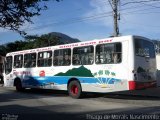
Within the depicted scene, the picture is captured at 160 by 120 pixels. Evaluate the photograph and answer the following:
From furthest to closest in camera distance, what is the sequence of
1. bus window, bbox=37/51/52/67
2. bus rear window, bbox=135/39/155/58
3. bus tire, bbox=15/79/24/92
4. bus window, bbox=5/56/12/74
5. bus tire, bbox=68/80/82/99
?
bus window, bbox=5/56/12/74 < bus tire, bbox=15/79/24/92 < bus window, bbox=37/51/52/67 < bus tire, bbox=68/80/82/99 < bus rear window, bbox=135/39/155/58

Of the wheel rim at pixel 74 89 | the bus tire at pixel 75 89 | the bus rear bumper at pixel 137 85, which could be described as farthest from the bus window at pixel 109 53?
the wheel rim at pixel 74 89

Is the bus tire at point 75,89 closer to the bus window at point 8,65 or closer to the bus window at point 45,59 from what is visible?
the bus window at point 45,59

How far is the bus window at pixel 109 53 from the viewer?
17.2 meters

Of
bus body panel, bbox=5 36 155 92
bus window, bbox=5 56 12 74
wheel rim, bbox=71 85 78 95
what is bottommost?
wheel rim, bbox=71 85 78 95

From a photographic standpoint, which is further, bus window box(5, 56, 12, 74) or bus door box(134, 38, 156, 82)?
bus window box(5, 56, 12, 74)

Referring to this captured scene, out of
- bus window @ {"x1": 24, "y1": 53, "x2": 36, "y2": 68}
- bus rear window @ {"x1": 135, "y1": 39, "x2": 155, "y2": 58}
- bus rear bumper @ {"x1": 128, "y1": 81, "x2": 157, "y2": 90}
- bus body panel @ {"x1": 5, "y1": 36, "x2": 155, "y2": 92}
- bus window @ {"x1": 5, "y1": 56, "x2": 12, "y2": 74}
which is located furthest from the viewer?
bus window @ {"x1": 5, "y1": 56, "x2": 12, "y2": 74}

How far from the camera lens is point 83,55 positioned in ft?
63.2

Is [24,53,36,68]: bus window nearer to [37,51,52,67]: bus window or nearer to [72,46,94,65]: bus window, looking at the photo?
[37,51,52,67]: bus window

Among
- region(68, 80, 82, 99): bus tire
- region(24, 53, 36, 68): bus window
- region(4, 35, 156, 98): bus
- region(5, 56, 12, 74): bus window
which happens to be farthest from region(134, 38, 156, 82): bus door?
region(5, 56, 12, 74): bus window

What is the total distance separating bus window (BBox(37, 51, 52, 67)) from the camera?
71.4 ft

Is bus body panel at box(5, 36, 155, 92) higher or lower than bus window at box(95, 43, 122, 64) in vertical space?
lower

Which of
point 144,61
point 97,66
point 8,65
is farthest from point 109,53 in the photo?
point 8,65

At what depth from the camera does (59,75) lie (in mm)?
20781

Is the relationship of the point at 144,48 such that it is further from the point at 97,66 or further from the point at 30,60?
the point at 30,60
